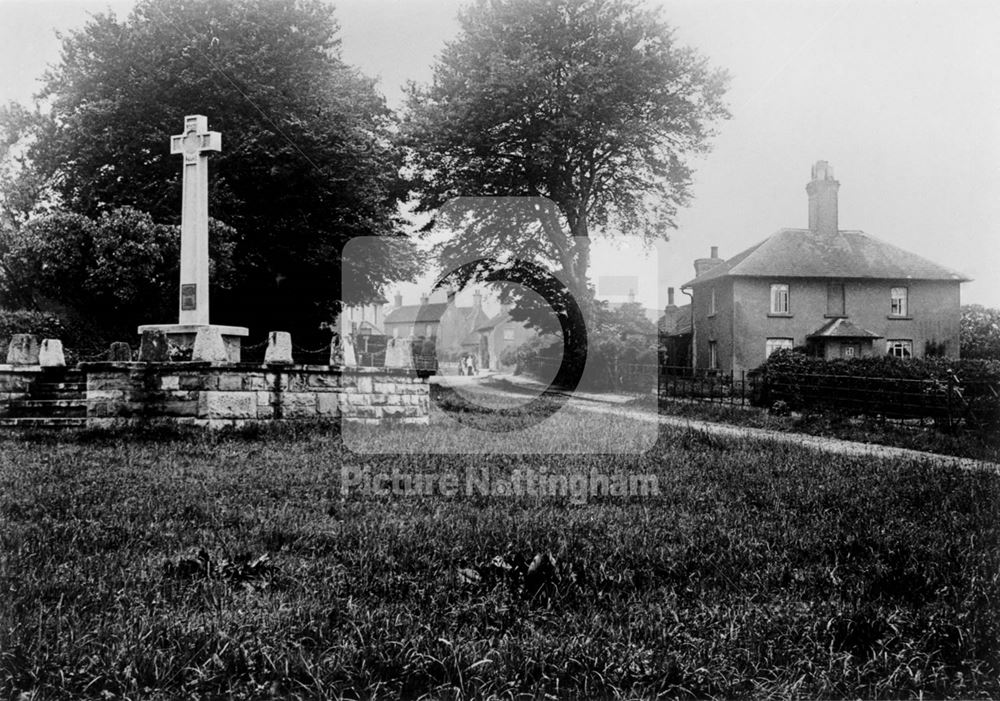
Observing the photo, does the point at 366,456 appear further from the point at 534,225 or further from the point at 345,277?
the point at 345,277

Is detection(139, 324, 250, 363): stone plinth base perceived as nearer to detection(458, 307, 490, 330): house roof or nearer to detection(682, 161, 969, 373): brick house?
detection(682, 161, 969, 373): brick house

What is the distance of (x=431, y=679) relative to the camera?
2.79m

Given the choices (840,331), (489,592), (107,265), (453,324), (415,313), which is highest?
(415,313)

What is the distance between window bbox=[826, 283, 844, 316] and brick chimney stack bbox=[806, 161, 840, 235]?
3019 mm


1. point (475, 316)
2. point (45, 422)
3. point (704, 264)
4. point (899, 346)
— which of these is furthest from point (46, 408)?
point (475, 316)

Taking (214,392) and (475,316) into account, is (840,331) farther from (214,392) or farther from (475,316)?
(475,316)

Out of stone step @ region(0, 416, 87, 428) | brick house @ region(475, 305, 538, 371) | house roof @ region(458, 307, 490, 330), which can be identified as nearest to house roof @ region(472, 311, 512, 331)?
brick house @ region(475, 305, 538, 371)

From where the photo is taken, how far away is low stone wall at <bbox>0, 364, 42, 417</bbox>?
36.8ft

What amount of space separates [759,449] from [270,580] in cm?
732

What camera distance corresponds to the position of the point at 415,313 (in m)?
78.3

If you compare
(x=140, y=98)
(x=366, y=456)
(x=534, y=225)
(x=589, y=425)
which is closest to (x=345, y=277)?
(x=534, y=225)

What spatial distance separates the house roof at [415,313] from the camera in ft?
228

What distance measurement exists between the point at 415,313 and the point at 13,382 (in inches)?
2643

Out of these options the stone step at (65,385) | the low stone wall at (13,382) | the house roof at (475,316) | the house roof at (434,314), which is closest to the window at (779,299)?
the stone step at (65,385)
